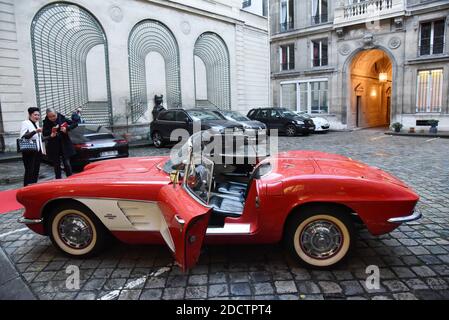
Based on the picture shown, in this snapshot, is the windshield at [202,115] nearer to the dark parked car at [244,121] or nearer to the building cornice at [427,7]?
the dark parked car at [244,121]

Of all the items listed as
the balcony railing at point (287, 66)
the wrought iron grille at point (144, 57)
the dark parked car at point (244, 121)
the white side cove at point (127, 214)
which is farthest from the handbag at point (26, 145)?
the balcony railing at point (287, 66)

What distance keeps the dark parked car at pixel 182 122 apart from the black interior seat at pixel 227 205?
28.2ft

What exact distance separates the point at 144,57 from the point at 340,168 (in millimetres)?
14678

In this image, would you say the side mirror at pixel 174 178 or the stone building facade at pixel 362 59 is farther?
the stone building facade at pixel 362 59

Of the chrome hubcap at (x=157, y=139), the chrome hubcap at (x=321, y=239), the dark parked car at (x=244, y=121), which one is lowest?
the chrome hubcap at (x=321, y=239)

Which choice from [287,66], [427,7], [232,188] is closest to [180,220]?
[232,188]

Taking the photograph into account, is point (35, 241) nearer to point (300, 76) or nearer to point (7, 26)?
point (7, 26)

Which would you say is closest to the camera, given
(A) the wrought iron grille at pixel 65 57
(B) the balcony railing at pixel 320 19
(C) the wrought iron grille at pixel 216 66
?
(A) the wrought iron grille at pixel 65 57

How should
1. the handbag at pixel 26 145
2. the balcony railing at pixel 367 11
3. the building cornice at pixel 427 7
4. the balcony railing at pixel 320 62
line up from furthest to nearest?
the balcony railing at pixel 320 62
the balcony railing at pixel 367 11
the building cornice at pixel 427 7
the handbag at pixel 26 145

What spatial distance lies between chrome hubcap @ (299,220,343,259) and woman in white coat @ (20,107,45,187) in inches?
215

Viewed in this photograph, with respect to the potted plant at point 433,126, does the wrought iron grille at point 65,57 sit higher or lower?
higher

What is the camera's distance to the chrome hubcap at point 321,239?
3.18 m

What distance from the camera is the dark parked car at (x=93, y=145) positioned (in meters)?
8.36

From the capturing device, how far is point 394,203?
3.09m
